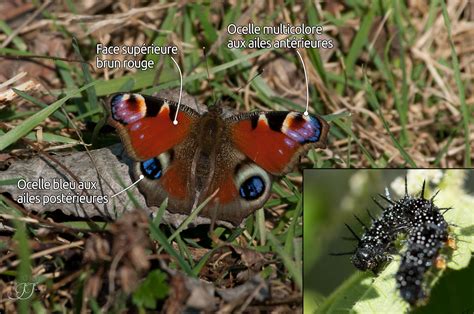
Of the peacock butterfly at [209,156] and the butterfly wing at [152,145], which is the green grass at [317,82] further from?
the butterfly wing at [152,145]

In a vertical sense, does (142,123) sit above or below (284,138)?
above

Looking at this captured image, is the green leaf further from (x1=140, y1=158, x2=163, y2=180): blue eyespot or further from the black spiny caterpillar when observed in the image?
the black spiny caterpillar

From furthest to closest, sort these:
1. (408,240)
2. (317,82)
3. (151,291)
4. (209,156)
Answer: (317,82), (209,156), (408,240), (151,291)

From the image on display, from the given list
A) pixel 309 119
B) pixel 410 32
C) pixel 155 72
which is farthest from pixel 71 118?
pixel 410 32

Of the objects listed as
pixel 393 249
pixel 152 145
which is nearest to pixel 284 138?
pixel 152 145

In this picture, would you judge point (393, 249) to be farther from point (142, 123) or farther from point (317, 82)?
point (317, 82)

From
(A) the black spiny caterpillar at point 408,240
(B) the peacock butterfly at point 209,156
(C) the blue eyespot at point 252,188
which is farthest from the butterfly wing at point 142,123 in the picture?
(A) the black spiny caterpillar at point 408,240

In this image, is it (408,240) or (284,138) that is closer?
(408,240)
